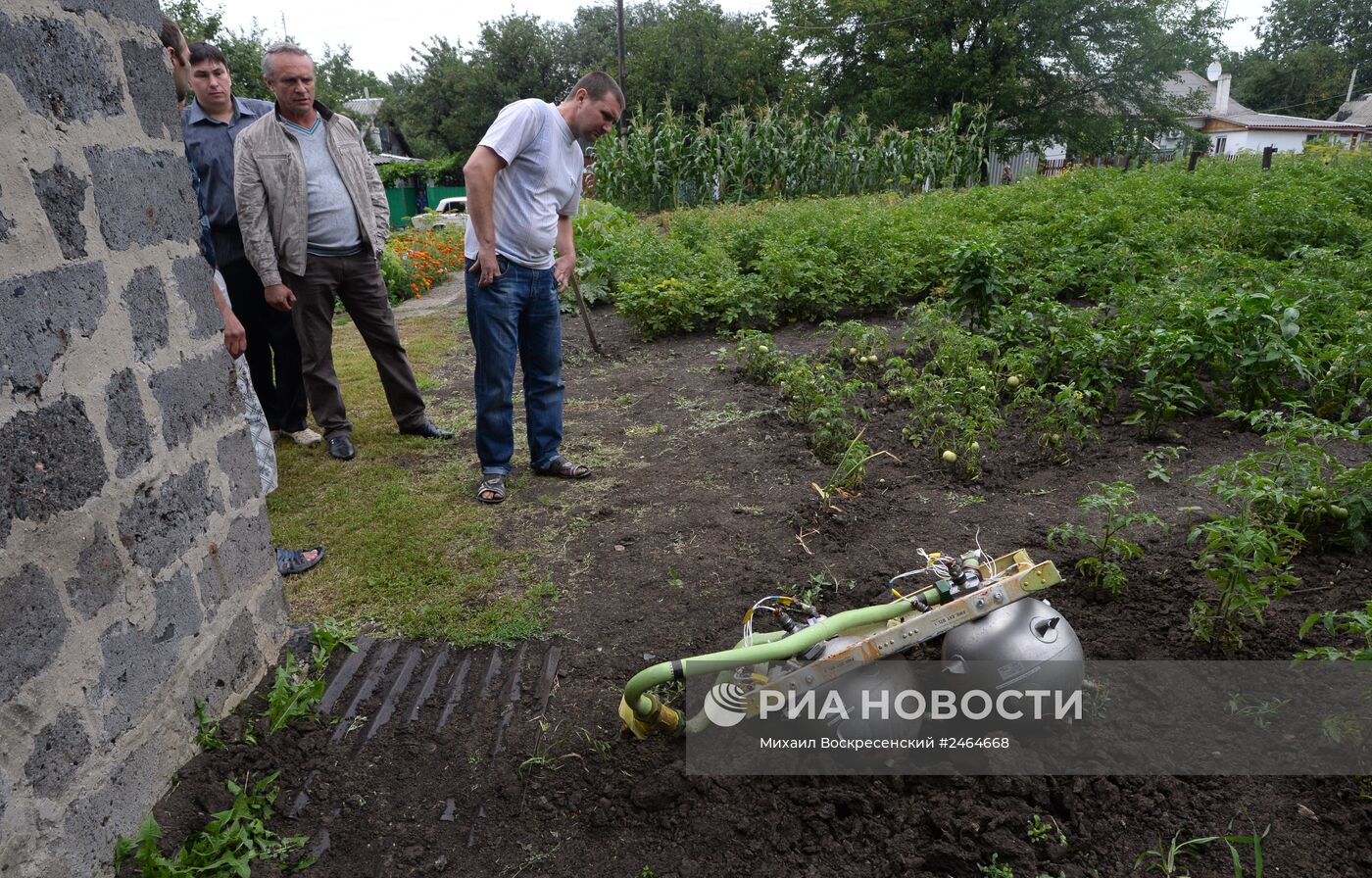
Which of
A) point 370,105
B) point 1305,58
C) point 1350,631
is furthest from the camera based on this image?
point 1305,58

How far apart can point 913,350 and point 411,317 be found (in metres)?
6.04

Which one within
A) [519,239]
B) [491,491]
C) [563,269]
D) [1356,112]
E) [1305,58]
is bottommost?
[491,491]

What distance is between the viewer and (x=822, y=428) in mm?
4223

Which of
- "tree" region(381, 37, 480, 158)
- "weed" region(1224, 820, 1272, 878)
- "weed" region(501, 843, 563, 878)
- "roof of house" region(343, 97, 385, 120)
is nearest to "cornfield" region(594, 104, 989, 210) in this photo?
"weed" region(501, 843, 563, 878)

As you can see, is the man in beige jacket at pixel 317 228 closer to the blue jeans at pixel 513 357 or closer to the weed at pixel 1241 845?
the blue jeans at pixel 513 357

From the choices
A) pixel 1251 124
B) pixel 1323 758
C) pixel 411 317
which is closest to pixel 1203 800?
pixel 1323 758

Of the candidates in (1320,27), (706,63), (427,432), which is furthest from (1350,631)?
(1320,27)

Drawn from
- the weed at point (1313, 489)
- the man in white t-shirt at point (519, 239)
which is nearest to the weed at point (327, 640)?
the man in white t-shirt at point (519, 239)

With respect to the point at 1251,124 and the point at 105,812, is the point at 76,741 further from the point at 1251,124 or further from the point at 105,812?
the point at 1251,124

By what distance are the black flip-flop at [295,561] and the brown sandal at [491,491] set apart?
2.60 ft

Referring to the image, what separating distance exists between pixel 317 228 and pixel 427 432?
1348 millimetres

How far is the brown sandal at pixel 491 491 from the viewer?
158 inches

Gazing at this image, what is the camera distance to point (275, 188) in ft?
13.5

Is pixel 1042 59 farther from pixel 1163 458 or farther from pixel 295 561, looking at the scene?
pixel 295 561
